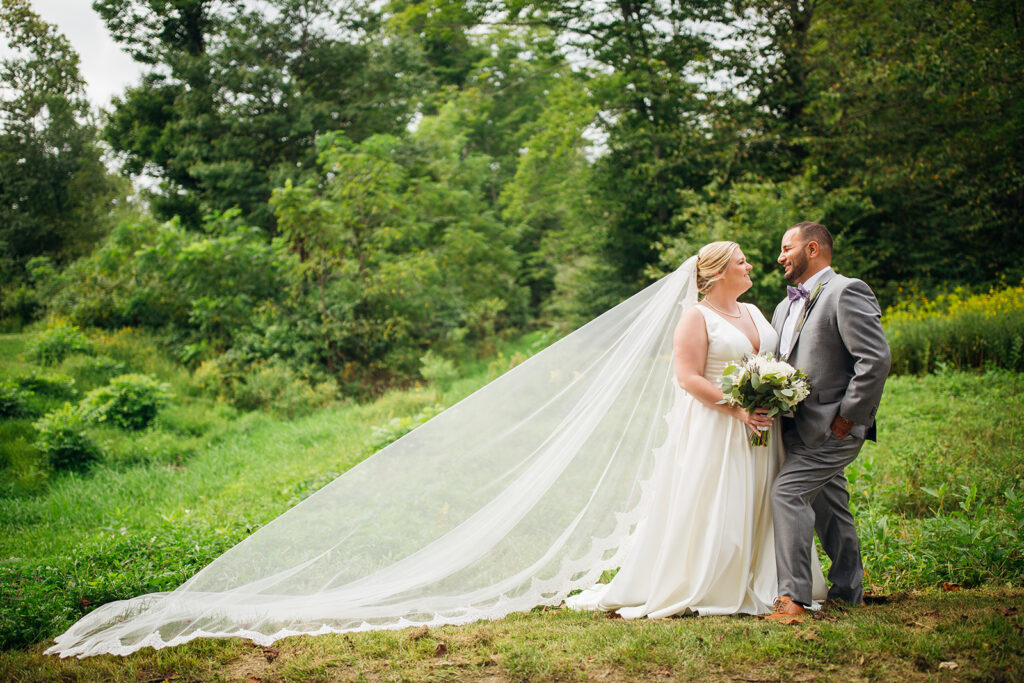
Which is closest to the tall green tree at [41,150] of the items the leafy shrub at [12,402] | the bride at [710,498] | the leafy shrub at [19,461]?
the leafy shrub at [12,402]

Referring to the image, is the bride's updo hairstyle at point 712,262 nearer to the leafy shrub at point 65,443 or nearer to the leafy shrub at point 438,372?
the leafy shrub at point 65,443

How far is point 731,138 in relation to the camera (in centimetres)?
1451

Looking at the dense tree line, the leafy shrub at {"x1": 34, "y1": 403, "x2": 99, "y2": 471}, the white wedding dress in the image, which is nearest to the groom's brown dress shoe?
the white wedding dress

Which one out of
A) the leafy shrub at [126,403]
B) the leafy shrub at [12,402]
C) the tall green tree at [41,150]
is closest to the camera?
the leafy shrub at [12,402]

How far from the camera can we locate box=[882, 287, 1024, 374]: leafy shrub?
8602mm

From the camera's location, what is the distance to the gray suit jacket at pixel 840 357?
3.34 m

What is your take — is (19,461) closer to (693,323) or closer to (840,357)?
(693,323)

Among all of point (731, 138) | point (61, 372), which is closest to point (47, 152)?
point (61, 372)

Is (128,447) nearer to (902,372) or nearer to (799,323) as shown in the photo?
(799,323)

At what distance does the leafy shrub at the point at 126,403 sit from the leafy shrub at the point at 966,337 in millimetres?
10986


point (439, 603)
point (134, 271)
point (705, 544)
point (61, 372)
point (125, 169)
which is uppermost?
point (125, 169)

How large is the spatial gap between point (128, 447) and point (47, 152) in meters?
8.44

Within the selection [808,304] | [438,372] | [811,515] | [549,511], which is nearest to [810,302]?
[808,304]

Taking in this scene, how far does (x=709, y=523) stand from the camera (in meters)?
3.75
